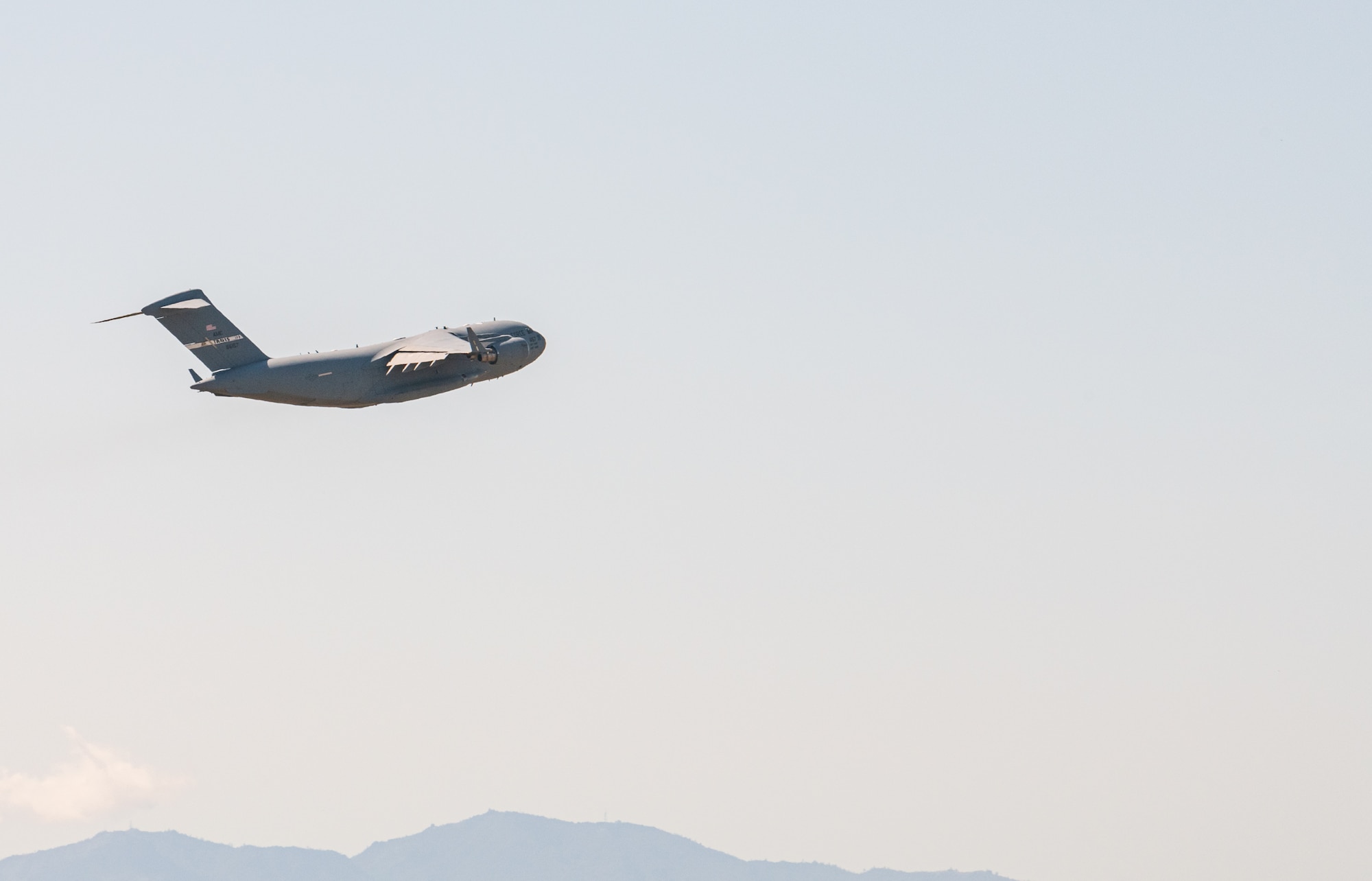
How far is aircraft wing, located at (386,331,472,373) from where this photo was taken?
65250 millimetres

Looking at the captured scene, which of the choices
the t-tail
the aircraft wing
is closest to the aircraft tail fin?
the t-tail

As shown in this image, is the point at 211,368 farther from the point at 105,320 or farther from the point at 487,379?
the point at 487,379

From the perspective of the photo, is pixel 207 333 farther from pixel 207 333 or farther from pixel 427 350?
pixel 427 350

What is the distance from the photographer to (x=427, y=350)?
6556cm

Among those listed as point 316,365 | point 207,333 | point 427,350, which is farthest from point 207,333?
point 427,350

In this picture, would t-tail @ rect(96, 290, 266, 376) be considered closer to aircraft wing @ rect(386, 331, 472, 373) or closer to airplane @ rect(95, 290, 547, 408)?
airplane @ rect(95, 290, 547, 408)

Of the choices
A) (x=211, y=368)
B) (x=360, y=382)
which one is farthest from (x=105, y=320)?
(x=360, y=382)

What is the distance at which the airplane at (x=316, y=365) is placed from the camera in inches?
2571

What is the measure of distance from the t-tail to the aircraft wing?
4.58 meters

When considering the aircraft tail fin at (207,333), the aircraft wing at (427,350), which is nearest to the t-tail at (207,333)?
the aircraft tail fin at (207,333)

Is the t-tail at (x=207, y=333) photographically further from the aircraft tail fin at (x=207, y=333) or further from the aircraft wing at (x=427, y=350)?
the aircraft wing at (x=427, y=350)

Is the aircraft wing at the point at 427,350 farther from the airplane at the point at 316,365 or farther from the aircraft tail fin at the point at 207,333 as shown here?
the aircraft tail fin at the point at 207,333

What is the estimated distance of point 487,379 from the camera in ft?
227

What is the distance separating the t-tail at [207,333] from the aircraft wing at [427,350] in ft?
15.0
